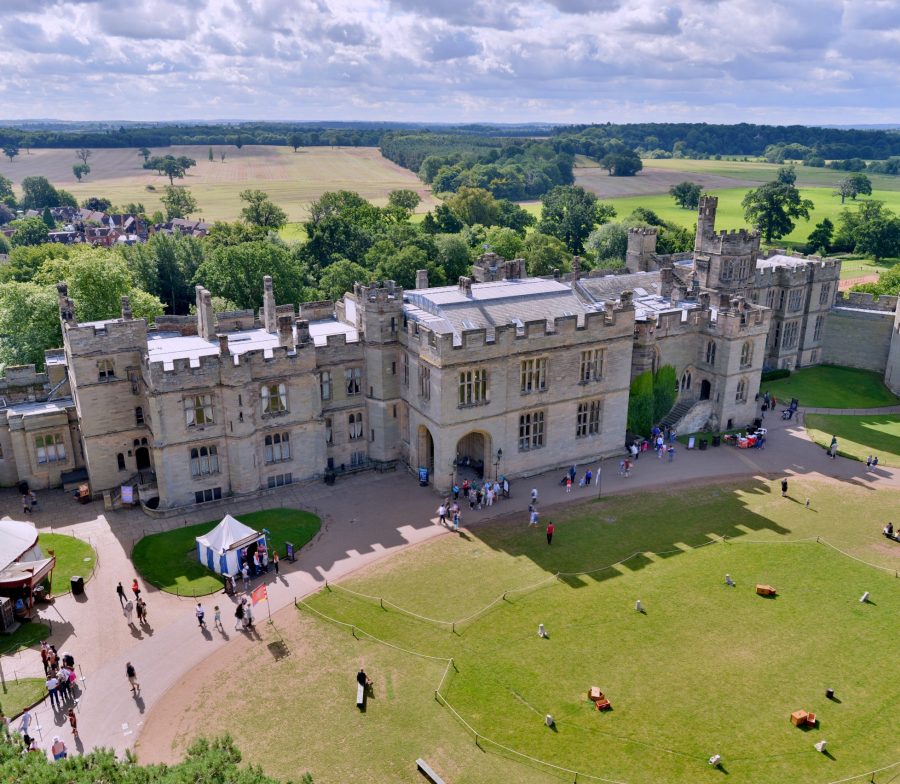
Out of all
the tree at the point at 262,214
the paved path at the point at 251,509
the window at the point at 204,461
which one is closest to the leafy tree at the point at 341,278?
the paved path at the point at 251,509

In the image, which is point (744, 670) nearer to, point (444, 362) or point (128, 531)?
point (444, 362)

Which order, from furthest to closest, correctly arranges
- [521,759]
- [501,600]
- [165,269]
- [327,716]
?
[165,269] < [501,600] < [327,716] < [521,759]

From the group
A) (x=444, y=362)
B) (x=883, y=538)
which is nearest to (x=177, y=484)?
(x=444, y=362)

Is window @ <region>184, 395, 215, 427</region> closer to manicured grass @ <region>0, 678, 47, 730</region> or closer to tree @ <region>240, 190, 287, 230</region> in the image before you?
manicured grass @ <region>0, 678, 47, 730</region>

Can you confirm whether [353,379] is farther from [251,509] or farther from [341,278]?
[341,278]

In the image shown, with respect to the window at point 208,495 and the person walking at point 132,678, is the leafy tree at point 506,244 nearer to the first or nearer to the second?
the window at point 208,495

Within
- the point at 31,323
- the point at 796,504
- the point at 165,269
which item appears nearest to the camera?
the point at 796,504

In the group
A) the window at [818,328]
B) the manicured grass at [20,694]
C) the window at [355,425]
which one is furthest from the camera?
the window at [818,328]
